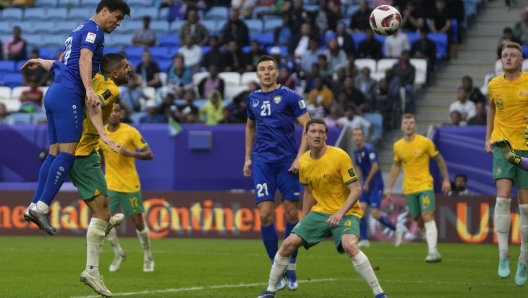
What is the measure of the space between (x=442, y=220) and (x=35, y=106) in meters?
10.3

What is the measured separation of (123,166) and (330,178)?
477 cm

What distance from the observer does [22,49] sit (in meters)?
27.1

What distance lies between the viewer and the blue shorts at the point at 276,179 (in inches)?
447

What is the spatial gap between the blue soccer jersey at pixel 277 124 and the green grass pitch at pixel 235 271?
59.0 inches

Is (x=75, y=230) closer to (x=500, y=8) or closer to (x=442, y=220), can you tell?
(x=442, y=220)

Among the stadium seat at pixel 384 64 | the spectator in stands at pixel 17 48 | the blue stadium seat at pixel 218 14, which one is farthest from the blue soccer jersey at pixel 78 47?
the spectator in stands at pixel 17 48

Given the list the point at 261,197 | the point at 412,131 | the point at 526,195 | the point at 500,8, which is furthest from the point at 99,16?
the point at 500,8

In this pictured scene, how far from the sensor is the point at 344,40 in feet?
77.8

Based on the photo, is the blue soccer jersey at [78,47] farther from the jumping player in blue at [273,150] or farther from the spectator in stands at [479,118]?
the spectator in stands at [479,118]

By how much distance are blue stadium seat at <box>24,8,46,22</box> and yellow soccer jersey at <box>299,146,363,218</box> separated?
814 inches

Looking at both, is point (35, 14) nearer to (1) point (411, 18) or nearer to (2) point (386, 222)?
(1) point (411, 18)

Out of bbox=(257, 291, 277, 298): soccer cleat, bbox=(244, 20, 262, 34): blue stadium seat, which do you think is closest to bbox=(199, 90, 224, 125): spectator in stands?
bbox=(244, 20, 262, 34): blue stadium seat

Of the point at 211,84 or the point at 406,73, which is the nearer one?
the point at 406,73

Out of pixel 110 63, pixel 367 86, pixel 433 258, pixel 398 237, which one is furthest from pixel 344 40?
pixel 110 63
